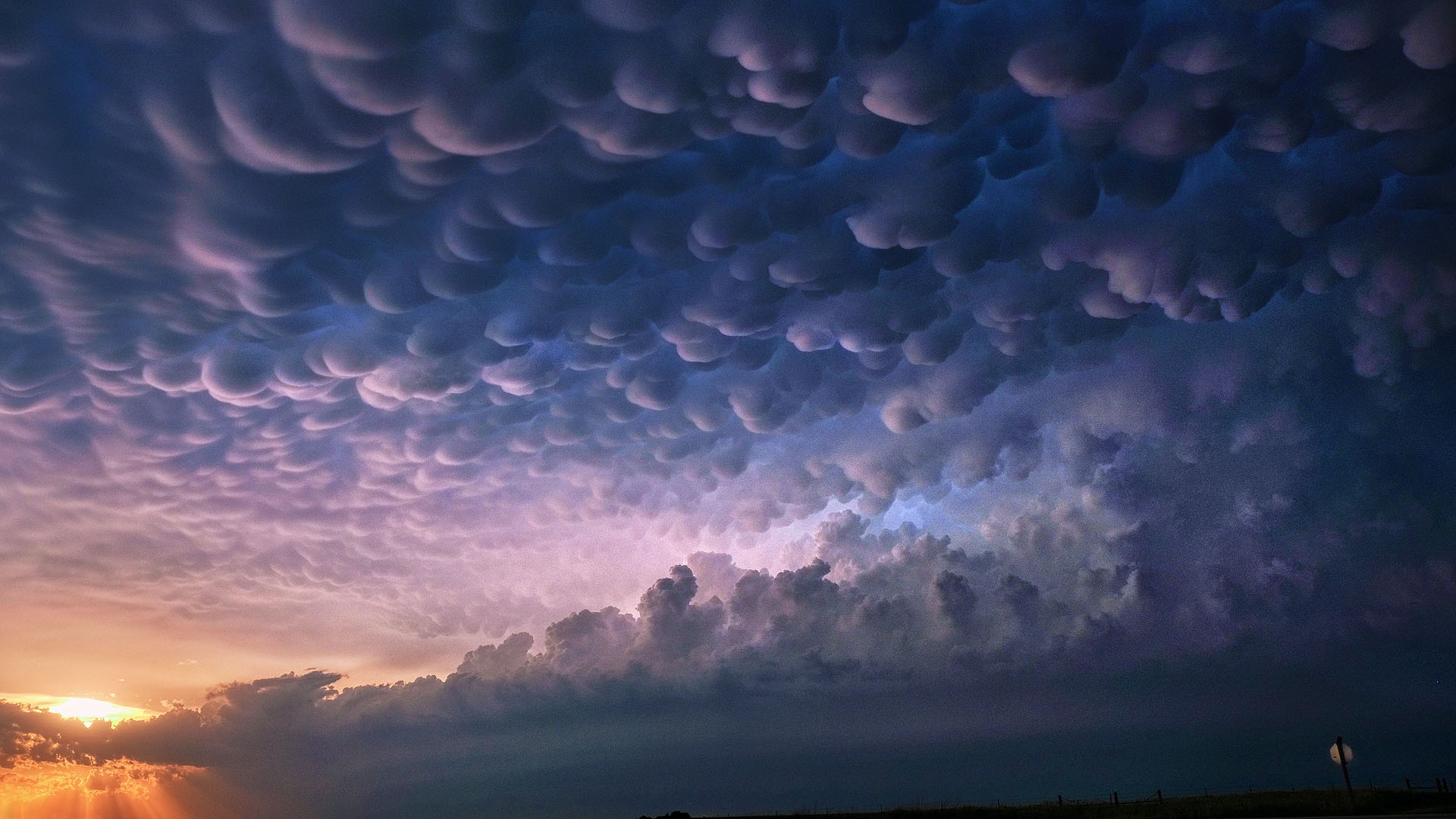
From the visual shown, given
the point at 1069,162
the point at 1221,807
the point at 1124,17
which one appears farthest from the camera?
the point at 1221,807

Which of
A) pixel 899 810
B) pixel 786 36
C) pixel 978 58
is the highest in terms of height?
pixel 978 58

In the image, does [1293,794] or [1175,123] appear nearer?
[1175,123]

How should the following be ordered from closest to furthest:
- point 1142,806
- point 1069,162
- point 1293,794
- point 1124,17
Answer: point 1124,17 → point 1069,162 → point 1142,806 → point 1293,794

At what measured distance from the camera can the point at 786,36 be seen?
20.2 meters

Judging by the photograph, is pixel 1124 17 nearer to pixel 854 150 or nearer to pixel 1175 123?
pixel 1175 123

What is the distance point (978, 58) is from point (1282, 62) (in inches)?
376

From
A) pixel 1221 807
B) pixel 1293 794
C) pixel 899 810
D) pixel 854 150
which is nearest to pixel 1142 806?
pixel 1221 807

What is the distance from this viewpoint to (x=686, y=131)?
23984 mm

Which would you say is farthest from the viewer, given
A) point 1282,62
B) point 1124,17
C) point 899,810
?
point 899,810

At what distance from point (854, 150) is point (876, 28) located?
4.92 metres

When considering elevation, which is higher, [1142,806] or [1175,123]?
[1175,123]

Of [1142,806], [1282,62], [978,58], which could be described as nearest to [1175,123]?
[1282,62]

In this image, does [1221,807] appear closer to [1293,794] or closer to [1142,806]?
[1142,806]

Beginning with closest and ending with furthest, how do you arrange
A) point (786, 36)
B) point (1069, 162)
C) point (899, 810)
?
point (786, 36), point (1069, 162), point (899, 810)
